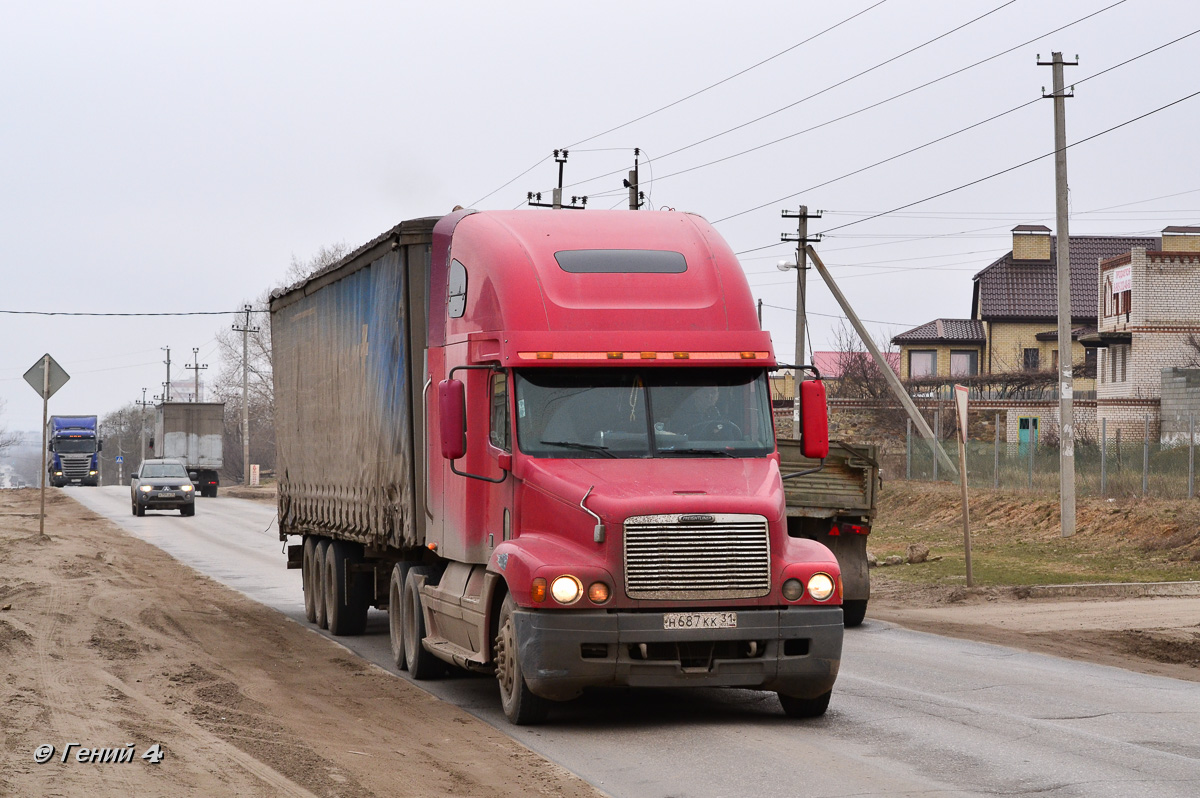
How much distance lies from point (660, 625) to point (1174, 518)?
1974 centimetres

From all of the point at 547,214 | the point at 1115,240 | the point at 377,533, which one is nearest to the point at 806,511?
the point at 377,533

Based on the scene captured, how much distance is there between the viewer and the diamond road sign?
93.5 ft

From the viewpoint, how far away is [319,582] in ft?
57.5

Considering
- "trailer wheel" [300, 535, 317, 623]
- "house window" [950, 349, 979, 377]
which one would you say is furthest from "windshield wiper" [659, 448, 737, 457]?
"house window" [950, 349, 979, 377]

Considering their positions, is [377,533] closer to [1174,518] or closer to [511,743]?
[511,743]

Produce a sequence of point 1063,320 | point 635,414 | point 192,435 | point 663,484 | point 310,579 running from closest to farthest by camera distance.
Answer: point 663,484, point 635,414, point 310,579, point 1063,320, point 192,435

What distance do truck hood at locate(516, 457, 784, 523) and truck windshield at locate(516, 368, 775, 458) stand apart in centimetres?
13

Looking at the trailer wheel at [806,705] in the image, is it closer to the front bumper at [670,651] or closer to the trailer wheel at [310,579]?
the front bumper at [670,651]

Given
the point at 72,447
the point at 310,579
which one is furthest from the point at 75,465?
the point at 310,579

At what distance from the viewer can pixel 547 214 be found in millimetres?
11922

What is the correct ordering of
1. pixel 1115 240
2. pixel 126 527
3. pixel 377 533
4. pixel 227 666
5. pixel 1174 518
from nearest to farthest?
pixel 227 666 < pixel 377 533 < pixel 1174 518 < pixel 126 527 < pixel 1115 240

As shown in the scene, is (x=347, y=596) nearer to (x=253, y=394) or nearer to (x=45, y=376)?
(x=45, y=376)

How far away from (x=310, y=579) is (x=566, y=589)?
9.03 meters

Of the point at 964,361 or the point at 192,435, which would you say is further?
the point at 964,361
